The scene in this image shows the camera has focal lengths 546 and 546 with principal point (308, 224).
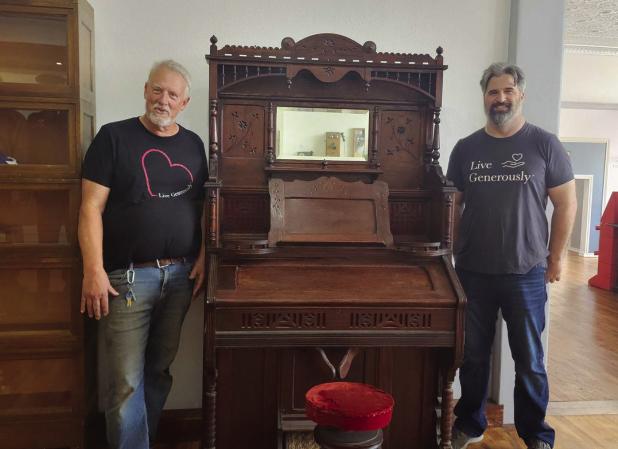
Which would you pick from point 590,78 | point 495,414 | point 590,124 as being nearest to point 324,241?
point 495,414

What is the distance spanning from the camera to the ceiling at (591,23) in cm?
517

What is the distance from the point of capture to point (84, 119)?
2.48m

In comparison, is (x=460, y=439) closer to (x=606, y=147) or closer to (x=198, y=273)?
(x=198, y=273)

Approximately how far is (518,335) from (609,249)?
4990 mm

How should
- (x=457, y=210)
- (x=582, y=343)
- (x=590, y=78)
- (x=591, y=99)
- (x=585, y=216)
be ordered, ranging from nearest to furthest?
(x=457, y=210)
(x=582, y=343)
(x=590, y=78)
(x=591, y=99)
(x=585, y=216)

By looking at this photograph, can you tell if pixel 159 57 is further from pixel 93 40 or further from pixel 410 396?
pixel 410 396

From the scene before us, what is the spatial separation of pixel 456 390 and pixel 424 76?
5.57 feet

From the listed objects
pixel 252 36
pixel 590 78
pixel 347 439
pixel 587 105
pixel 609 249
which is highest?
pixel 590 78

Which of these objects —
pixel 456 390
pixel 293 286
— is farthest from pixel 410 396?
pixel 293 286

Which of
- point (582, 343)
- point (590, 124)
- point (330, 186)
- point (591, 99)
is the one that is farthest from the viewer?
point (590, 124)

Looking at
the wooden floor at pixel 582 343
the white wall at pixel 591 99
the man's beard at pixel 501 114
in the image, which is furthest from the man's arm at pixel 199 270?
the white wall at pixel 591 99

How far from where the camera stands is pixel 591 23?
5.93 meters

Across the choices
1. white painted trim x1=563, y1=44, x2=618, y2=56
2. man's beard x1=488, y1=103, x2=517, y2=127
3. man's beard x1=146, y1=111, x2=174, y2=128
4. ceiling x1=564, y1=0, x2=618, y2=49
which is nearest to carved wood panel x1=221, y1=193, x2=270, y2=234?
man's beard x1=146, y1=111, x2=174, y2=128

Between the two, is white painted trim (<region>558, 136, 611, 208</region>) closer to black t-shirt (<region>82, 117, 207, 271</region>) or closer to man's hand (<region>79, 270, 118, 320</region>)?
black t-shirt (<region>82, 117, 207, 271</region>)
